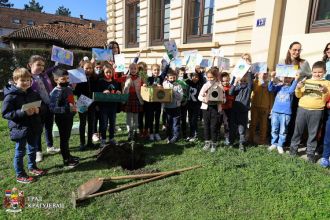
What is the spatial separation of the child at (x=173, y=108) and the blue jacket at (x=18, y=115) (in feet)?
8.80

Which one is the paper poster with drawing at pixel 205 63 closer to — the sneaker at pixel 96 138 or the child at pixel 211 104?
the child at pixel 211 104

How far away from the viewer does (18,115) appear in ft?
13.2

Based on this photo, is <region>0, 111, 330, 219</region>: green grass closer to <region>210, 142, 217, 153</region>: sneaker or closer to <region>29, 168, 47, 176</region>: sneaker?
<region>29, 168, 47, 176</region>: sneaker

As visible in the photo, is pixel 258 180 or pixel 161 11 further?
pixel 161 11

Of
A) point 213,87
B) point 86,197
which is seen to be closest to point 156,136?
point 213,87

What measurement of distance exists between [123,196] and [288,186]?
241cm

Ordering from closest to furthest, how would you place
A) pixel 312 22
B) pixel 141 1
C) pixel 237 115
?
pixel 237 115, pixel 312 22, pixel 141 1

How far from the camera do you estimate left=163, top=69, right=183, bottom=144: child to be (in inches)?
231

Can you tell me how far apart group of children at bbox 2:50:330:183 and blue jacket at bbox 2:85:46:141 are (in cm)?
1

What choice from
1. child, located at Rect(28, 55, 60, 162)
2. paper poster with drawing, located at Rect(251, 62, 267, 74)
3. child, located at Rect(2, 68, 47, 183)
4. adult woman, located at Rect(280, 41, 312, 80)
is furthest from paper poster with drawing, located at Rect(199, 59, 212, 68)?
child, located at Rect(2, 68, 47, 183)

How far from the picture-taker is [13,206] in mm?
3680

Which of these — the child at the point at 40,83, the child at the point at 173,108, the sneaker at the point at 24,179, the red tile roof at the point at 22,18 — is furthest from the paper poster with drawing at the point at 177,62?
the red tile roof at the point at 22,18

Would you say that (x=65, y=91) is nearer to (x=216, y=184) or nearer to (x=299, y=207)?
(x=216, y=184)

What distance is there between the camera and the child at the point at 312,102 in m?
4.61
